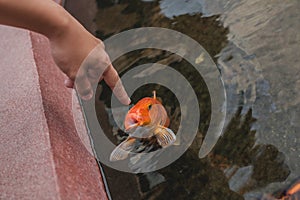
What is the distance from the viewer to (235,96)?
106 inches

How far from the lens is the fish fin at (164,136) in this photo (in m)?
2.48

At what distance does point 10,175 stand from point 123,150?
2.23 ft

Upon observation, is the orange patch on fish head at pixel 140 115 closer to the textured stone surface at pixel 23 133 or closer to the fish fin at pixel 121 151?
the fish fin at pixel 121 151

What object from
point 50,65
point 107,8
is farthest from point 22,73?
point 107,8

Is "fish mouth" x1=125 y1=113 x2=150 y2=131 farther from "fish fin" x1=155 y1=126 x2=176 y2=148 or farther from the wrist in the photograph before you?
the wrist

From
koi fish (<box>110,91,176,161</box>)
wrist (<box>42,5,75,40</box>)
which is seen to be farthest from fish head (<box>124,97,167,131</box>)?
wrist (<box>42,5,75,40</box>)

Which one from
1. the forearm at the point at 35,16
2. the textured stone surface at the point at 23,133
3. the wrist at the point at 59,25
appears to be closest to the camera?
the forearm at the point at 35,16

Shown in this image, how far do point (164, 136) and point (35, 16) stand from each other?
1072 mm

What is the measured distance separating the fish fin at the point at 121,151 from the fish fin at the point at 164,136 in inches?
6.9

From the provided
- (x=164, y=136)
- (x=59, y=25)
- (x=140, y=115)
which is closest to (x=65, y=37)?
(x=59, y=25)

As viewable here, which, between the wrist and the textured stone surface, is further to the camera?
the textured stone surface

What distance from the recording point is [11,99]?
2.52 m

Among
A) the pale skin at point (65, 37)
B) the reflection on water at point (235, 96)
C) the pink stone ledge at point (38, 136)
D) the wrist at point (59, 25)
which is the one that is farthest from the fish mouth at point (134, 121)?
the wrist at point (59, 25)

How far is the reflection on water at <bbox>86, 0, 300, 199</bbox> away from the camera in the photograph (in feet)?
7.48
